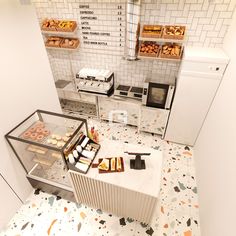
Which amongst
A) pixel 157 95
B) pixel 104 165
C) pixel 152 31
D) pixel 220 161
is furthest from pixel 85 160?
pixel 152 31

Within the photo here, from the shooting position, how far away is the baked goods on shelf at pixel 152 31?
206 cm

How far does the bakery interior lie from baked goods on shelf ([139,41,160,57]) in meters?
0.01

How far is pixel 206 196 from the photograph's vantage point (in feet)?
5.41

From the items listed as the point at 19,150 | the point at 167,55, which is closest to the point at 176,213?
the point at 19,150

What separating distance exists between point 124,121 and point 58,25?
1787 mm

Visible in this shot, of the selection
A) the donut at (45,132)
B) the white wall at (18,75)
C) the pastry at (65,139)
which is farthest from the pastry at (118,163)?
the white wall at (18,75)

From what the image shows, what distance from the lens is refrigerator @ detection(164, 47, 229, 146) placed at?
1842mm

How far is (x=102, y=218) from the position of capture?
171 cm

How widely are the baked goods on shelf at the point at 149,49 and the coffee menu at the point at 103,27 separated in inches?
14.9

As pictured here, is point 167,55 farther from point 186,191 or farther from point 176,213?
point 176,213

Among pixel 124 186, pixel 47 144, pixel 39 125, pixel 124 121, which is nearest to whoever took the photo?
pixel 124 186

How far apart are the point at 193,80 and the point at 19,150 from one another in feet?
6.66

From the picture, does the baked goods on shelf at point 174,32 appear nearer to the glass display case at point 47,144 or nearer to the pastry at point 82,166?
the glass display case at point 47,144

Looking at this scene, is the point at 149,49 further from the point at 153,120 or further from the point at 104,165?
the point at 104,165
